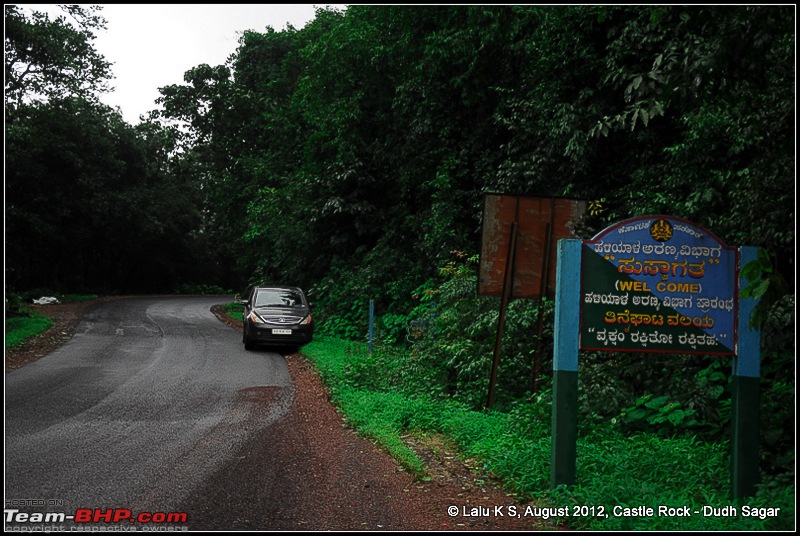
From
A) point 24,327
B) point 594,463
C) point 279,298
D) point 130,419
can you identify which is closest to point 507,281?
point 594,463

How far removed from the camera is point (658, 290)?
5.69 metres

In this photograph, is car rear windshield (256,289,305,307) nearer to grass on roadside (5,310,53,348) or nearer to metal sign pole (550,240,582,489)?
grass on roadside (5,310,53,348)

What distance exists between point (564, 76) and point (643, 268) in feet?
29.4

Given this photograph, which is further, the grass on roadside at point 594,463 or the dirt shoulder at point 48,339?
the dirt shoulder at point 48,339

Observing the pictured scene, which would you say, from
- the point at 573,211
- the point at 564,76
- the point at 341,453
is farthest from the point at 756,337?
the point at 564,76

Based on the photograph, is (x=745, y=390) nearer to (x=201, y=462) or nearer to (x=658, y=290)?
(x=658, y=290)

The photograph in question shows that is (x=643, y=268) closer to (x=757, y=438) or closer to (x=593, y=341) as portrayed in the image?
(x=593, y=341)

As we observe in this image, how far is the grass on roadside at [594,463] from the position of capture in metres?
4.95

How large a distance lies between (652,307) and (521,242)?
138 inches

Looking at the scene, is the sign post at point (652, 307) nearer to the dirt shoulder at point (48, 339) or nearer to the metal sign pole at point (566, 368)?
the metal sign pole at point (566, 368)

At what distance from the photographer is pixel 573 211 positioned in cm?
919

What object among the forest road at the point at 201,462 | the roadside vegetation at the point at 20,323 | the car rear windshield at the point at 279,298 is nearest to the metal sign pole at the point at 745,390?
the forest road at the point at 201,462

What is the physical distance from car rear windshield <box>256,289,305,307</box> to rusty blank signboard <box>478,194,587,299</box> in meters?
10.2

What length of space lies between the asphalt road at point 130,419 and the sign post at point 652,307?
3538 millimetres
